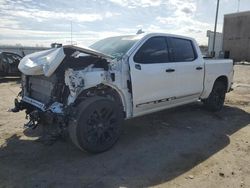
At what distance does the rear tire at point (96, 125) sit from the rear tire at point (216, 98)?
3.44 meters

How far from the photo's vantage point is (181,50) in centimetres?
683

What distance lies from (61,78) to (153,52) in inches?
74.4

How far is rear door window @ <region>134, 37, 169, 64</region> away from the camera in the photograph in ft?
19.1

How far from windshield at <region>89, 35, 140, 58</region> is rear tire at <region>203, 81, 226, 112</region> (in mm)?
2922

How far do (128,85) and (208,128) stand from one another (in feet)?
7.49

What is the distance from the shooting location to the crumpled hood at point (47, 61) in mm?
4863

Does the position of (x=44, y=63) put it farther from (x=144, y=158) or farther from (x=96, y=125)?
(x=144, y=158)

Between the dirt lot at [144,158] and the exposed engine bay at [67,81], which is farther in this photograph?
the exposed engine bay at [67,81]

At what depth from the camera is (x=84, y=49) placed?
4.92 metres

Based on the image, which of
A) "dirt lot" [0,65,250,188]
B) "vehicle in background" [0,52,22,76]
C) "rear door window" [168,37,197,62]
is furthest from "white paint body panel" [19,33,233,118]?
"vehicle in background" [0,52,22,76]

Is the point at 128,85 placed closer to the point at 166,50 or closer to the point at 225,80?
the point at 166,50

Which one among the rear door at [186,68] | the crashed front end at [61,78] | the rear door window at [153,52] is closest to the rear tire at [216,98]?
the rear door at [186,68]

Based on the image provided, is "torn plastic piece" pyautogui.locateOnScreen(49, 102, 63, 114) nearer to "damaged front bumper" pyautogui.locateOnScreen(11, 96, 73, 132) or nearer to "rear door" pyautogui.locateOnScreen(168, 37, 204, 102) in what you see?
"damaged front bumper" pyautogui.locateOnScreen(11, 96, 73, 132)

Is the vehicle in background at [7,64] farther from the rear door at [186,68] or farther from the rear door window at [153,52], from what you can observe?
the rear door window at [153,52]
